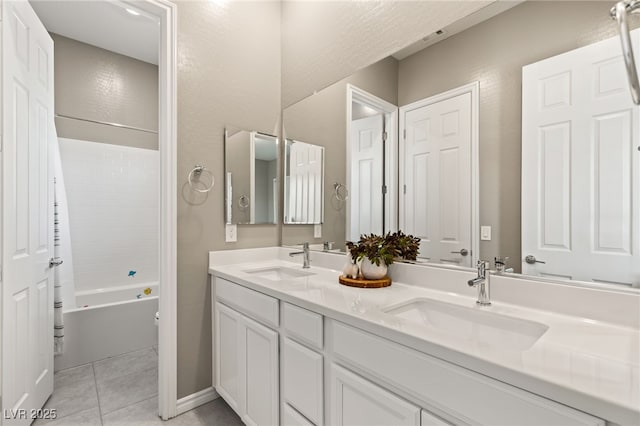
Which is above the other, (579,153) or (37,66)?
(37,66)

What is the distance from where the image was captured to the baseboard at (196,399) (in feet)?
6.09

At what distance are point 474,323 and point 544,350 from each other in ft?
1.13

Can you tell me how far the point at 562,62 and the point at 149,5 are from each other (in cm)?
202

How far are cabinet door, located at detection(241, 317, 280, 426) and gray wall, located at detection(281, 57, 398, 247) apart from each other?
0.69m

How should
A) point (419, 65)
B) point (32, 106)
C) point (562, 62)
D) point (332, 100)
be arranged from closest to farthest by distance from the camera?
point (562, 62)
point (419, 65)
point (32, 106)
point (332, 100)

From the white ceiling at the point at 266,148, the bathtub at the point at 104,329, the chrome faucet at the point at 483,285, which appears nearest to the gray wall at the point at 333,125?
the white ceiling at the point at 266,148

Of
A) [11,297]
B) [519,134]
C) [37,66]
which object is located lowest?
[11,297]

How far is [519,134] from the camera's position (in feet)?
3.84

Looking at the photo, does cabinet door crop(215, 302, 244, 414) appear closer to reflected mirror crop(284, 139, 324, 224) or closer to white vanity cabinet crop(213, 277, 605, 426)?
white vanity cabinet crop(213, 277, 605, 426)

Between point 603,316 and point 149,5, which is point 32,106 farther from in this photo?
point 603,316

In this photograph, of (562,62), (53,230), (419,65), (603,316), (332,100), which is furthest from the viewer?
(53,230)

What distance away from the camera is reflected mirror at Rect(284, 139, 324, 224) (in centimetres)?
206

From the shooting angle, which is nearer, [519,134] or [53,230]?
[519,134]

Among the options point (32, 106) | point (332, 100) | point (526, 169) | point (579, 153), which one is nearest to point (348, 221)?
point (332, 100)
